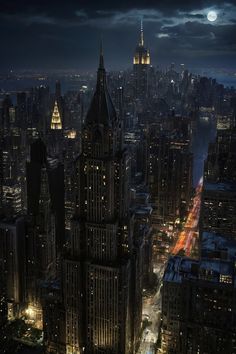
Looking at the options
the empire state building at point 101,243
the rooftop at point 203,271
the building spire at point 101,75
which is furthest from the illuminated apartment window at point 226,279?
the building spire at point 101,75

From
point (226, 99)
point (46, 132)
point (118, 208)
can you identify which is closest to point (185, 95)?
point (226, 99)

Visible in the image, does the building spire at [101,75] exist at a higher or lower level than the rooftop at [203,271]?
higher

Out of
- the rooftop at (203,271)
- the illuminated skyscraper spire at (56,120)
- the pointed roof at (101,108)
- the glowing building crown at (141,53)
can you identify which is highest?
the glowing building crown at (141,53)

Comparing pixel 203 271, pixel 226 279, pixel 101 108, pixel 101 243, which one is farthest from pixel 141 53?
pixel 226 279

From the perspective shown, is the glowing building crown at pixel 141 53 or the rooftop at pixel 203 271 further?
the glowing building crown at pixel 141 53

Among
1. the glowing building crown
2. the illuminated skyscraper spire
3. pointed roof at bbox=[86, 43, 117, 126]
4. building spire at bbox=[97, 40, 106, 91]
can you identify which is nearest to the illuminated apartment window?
pointed roof at bbox=[86, 43, 117, 126]

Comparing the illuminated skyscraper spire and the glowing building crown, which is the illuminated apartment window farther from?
the illuminated skyscraper spire

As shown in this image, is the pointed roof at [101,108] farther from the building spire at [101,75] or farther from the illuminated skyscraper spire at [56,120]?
the illuminated skyscraper spire at [56,120]

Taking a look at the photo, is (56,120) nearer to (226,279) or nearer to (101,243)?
(101,243)

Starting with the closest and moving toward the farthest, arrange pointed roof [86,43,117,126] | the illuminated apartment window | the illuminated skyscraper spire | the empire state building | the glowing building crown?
the illuminated apartment window, pointed roof [86,43,117,126], the empire state building, the glowing building crown, the illuminated skyscraper spire
